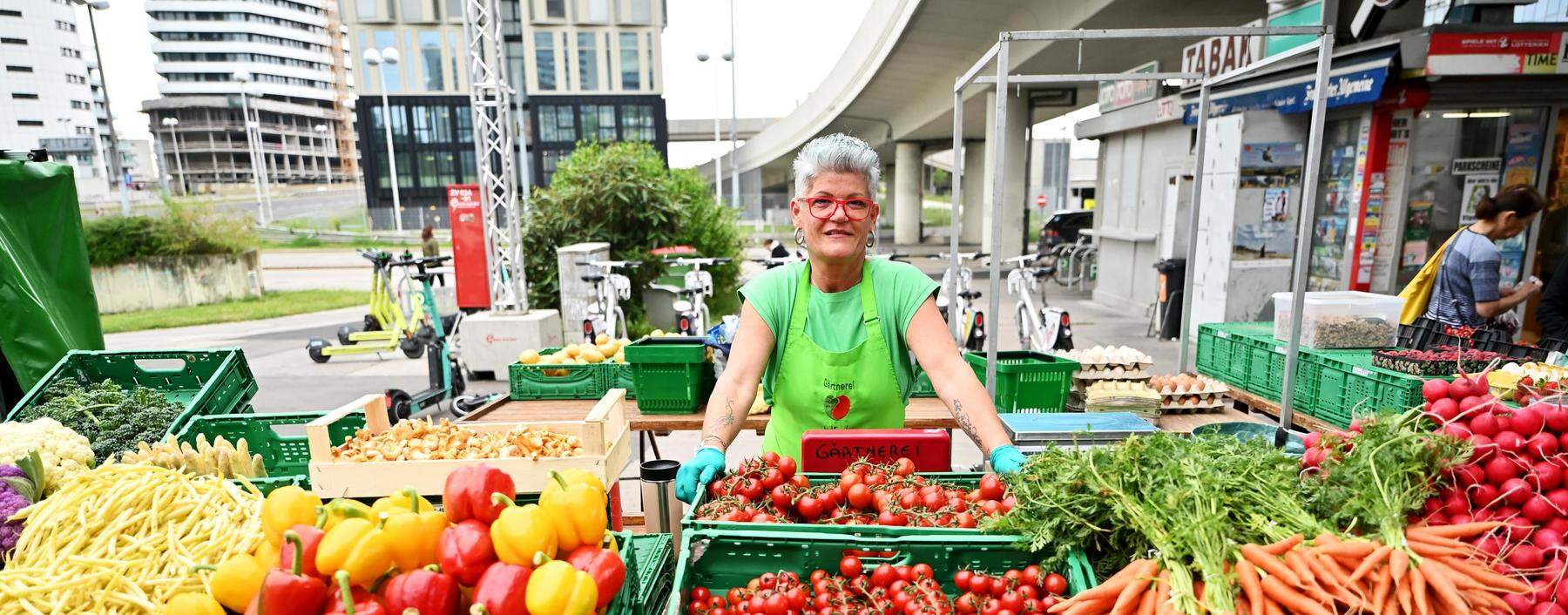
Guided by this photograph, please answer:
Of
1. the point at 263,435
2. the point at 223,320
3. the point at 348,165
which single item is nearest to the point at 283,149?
the point at 348,165

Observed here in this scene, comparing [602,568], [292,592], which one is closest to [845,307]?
[602,568]

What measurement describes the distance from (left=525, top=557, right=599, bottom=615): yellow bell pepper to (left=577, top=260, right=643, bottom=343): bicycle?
730cm

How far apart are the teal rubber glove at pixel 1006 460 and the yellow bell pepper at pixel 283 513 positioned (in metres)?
1.02

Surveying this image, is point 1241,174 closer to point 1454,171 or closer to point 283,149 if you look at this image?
point 1454,171

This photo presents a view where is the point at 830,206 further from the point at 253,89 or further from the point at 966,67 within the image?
the point at 253,89

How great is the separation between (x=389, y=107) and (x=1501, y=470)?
56846mm

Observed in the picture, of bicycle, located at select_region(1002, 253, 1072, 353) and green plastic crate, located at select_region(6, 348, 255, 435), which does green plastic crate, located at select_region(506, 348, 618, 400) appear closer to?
green plastic crate, located at select_region(6, 348, 255, 435)

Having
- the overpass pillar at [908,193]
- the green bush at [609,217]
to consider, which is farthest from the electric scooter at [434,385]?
the overpass pillar at [908,193]

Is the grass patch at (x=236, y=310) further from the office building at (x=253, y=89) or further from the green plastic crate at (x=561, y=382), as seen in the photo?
the office building at (x=253, y=89)

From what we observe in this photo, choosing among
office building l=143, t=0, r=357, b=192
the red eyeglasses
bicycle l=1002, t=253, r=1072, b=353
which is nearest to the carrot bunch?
the red eyeglasses

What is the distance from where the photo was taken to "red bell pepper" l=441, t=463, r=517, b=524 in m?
1.71

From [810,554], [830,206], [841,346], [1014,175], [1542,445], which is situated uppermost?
[1014,175]

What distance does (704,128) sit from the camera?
64.7 m

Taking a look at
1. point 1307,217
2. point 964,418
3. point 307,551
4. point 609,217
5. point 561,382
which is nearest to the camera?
point 307,551
